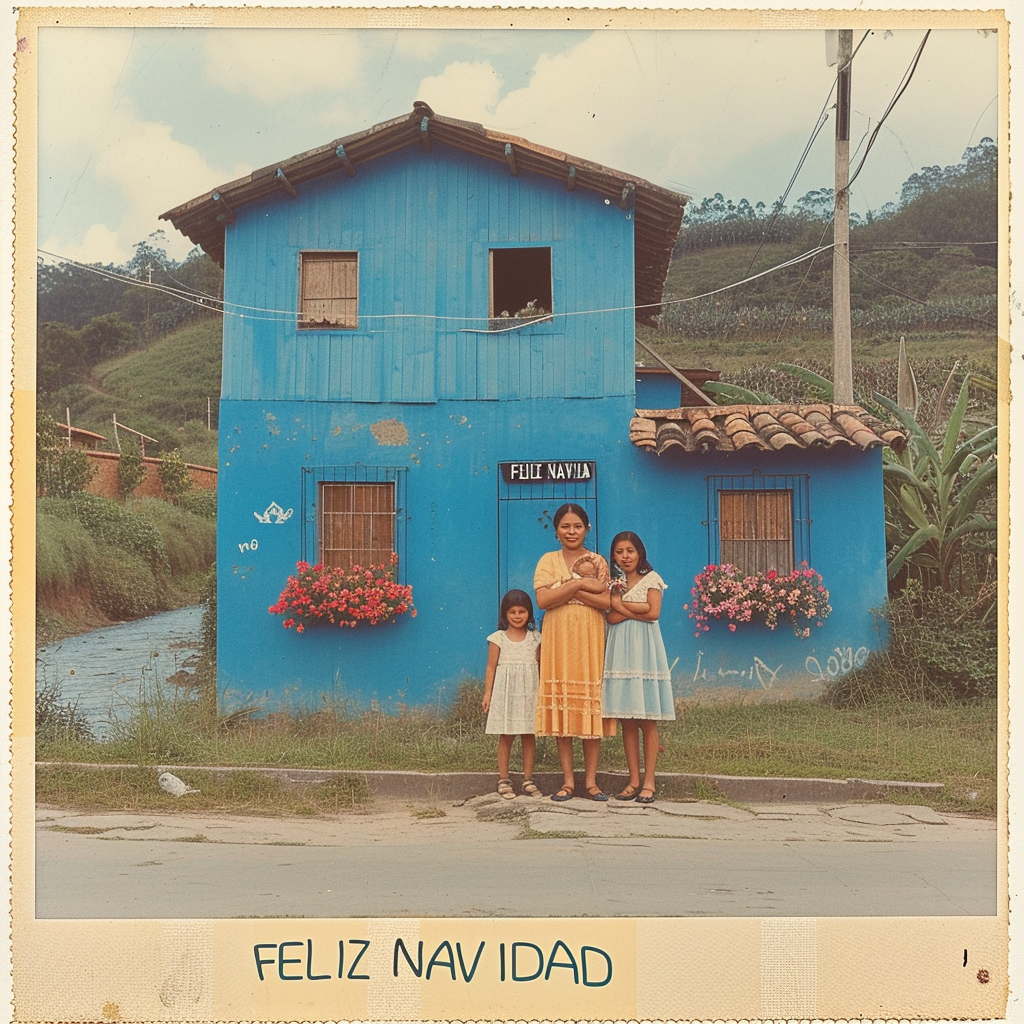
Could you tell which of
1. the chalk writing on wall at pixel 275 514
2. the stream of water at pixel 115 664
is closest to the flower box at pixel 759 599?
the chalk writing on wall at pixel 275 514

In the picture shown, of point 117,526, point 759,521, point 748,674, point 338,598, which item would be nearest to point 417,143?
point 338,598

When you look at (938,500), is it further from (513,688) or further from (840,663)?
(513,688)

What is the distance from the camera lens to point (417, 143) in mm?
Answer: 8742

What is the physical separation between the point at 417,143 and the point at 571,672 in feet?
16.2

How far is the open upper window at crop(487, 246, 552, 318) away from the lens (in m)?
8.85

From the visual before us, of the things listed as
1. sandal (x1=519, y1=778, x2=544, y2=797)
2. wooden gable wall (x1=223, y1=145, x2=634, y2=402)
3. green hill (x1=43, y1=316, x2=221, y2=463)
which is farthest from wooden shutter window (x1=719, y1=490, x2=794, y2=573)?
green hill (x1=43, y1=316, x2=221, y2=463)

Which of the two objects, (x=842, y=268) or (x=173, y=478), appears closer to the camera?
(x=842, y=268)

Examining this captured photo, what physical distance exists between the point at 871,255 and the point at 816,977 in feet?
45.8

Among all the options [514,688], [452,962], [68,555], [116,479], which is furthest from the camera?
[116,479]

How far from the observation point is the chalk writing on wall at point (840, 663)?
852 cm

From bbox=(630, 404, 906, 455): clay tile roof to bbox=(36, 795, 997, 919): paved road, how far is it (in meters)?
3.11

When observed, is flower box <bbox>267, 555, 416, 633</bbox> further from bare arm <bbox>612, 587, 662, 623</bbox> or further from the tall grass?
the tall grass

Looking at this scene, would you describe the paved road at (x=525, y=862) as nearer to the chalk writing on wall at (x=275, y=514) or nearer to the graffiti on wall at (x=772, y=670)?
the graffiti on wall at (x=772, y=670)

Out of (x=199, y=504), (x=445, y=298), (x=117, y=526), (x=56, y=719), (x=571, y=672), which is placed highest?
(x=445, y=298)
